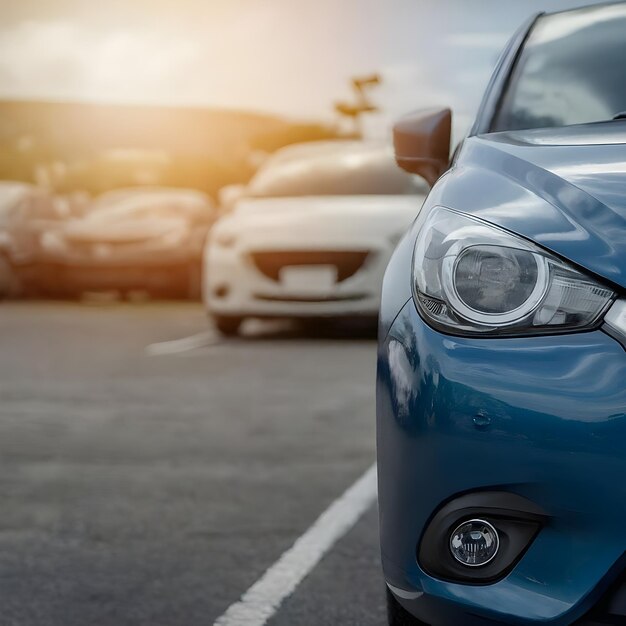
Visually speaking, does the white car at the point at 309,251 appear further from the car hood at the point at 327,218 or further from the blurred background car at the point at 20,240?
the blurred background car at the point at 20,240

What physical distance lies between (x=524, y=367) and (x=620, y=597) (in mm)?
386

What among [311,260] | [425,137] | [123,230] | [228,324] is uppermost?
[425,137]

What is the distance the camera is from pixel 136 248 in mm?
14148

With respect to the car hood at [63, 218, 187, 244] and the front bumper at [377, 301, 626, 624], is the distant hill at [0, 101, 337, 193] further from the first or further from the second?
the front bumper at [377, 301, 626, 624]

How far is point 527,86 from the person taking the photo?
11.3 ft

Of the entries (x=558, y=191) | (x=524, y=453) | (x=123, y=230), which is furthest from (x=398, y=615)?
(x=123, y=230)

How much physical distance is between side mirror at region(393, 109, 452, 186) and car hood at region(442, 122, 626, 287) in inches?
28.7

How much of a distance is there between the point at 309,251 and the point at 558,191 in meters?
7.78

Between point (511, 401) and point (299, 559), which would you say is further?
point (299, 559)

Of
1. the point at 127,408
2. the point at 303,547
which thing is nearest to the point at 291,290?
the point at 127,408

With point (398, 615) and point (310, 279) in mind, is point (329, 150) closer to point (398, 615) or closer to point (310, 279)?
point (310, 279)

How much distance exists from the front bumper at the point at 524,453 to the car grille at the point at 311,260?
7.72 m

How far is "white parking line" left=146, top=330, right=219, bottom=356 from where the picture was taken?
31.3ft

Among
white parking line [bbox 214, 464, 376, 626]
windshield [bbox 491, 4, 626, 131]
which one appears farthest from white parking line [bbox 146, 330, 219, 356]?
windshield [bbox 491, 4, 626, 131]
